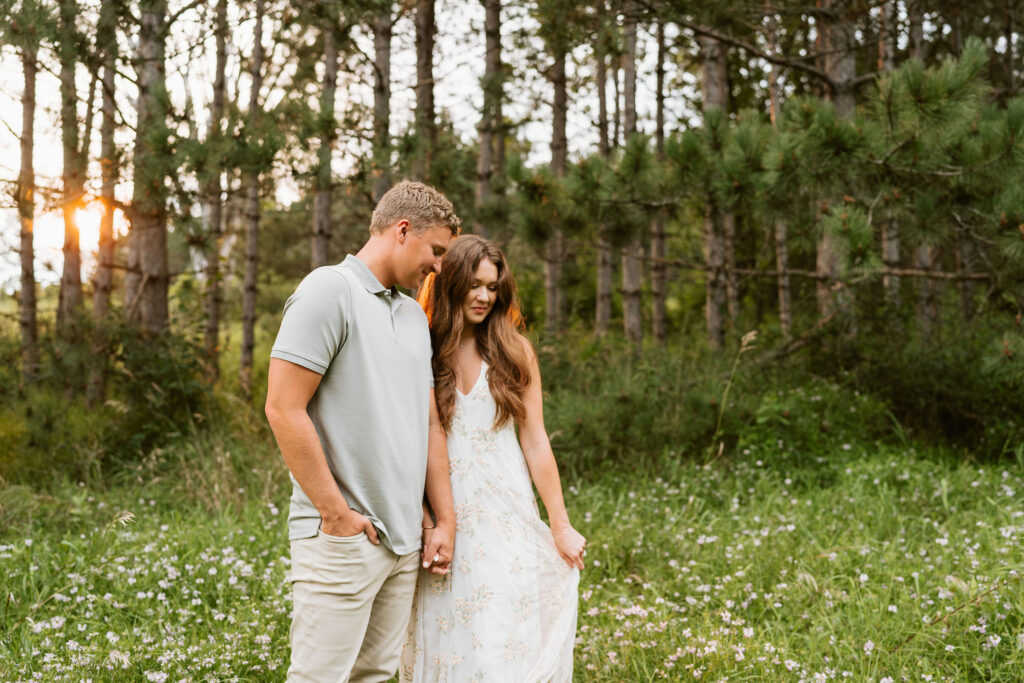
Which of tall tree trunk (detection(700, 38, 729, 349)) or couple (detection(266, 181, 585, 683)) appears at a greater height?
tall tree trunk (detection(700, 38, 729, 349))

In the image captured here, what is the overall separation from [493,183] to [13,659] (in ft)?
16.7

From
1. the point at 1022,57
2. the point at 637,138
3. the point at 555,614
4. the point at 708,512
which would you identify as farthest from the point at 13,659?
the point at 1022,57

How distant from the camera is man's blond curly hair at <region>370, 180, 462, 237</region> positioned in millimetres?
2244

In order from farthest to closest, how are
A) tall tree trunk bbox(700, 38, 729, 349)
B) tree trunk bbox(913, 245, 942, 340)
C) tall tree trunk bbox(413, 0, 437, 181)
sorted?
tall tree trunk bbox(700, 38, 729, 349)
tree trunk bbox(913, 245, 942, 340)
tall tree trunk bbox(413, 0, 437, 181)

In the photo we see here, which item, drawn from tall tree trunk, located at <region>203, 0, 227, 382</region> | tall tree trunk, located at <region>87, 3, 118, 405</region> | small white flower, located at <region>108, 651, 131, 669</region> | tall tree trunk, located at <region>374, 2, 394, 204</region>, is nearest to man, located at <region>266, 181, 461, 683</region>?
small white flower, located at <region>108, 651, 131, 669</region>

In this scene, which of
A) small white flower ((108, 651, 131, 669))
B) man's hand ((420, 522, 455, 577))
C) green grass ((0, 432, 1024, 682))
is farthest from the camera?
green grass ((0, 432, 1024, 682))

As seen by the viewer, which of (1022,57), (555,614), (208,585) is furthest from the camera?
(1022,57)

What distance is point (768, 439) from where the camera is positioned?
227 inches

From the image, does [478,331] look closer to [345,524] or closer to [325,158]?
[345,524]

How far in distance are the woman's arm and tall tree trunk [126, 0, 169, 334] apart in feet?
12.2

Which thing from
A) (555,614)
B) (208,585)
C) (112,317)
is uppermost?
(112,317)

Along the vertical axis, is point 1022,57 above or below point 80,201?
above

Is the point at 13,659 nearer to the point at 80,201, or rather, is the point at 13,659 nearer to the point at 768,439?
the point at 80,201

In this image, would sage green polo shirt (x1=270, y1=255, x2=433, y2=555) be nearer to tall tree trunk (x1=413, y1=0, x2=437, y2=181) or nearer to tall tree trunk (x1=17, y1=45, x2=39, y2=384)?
tall tree trunk (x1=413, y1=0, x2=437, y2=181)
